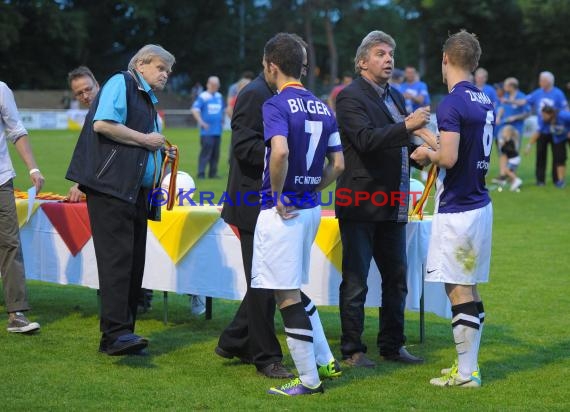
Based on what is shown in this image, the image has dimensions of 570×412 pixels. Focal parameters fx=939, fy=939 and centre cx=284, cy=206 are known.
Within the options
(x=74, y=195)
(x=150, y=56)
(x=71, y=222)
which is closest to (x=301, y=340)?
(x=150, y=56)

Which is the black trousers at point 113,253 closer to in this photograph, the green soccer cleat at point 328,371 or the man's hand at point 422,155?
the green soccer cleat at point 328,371

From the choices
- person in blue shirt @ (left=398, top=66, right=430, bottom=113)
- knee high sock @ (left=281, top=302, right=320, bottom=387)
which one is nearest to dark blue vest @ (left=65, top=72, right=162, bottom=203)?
knee high sock @ (left=281, top=302, right=320, bottom=387)

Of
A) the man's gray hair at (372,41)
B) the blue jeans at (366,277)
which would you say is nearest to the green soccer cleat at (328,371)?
the blue jeans at (366,277)

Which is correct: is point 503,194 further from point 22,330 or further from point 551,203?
point 22,330

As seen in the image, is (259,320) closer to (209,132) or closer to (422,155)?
(422,155)

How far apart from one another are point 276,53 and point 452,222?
1.45 m

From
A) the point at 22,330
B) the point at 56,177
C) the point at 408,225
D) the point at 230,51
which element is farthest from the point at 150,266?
the point at 230,51

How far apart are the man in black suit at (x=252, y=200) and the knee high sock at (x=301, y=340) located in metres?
0.50

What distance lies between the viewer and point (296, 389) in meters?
5.44

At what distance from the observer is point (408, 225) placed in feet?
21.7

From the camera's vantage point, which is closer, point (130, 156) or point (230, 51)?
point (130, 156)

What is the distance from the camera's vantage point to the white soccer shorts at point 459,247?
18.4ft

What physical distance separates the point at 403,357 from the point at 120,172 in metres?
2.29

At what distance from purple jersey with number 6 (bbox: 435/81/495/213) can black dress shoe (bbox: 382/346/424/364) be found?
4.06ft
